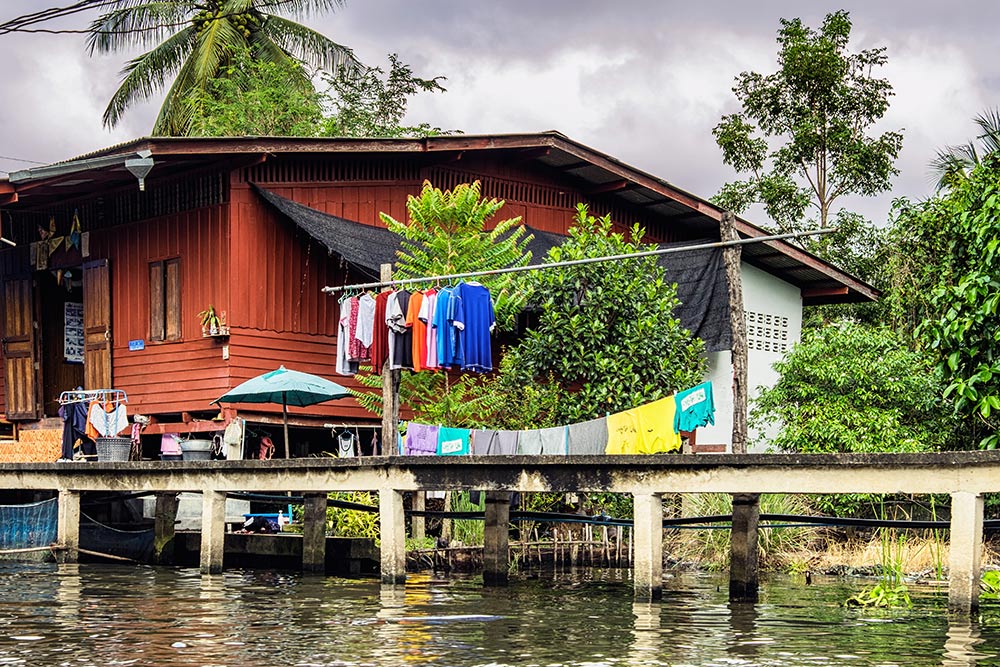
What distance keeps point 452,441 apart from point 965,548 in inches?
276

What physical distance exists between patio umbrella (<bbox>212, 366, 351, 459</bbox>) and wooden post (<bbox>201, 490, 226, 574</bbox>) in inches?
52.1

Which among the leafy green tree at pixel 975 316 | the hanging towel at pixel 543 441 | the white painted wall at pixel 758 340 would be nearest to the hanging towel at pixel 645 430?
the hanging towel at pixel 543 441

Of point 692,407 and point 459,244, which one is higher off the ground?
point 459,244

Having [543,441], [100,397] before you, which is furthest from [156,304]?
[543,441]

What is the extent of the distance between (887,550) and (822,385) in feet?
15.3

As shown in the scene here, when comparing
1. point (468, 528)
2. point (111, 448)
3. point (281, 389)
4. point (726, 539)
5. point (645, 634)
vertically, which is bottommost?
point (645, 634)

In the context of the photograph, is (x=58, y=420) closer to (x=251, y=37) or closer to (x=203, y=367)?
(x=203, y=367)

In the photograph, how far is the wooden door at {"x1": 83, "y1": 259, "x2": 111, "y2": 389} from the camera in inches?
882

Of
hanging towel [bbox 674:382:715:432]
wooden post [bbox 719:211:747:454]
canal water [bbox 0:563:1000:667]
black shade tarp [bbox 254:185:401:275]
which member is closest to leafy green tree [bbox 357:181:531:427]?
black shade tarp [bbox 254:185:401:275]

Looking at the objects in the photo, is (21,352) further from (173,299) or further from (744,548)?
(744,548)

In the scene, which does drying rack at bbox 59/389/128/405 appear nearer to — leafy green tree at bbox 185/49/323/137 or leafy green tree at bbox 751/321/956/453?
leafy green tree at bbox 185/49/323/137

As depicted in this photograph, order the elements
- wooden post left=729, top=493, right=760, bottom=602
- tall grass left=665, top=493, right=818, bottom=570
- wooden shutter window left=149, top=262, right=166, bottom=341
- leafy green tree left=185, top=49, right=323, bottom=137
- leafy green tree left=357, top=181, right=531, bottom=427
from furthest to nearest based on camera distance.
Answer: leafy green tree left=185, top=49, right=323, bottom=137, wooden shutter window left=149, top=262, right=166, bottom=341, leafy green tree left=357, top=181, right=531, bottom=427, tall grass left=665, top=493, right=818, bottom=570, wooden post left=729, top=493, right=760, bottom=602

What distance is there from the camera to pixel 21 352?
23500mm

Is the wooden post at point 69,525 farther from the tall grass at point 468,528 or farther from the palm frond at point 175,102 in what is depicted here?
the palm frond at point 175,102
